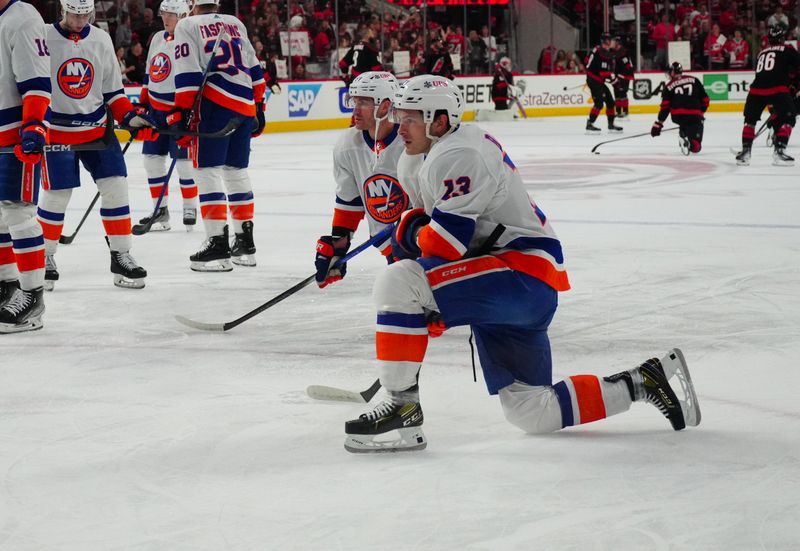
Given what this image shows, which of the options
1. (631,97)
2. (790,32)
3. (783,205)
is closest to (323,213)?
(783,205)

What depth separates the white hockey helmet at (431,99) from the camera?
8.22 feet

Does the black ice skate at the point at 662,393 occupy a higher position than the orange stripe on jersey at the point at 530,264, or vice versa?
the orange stripe on jersey at the point at 530,264

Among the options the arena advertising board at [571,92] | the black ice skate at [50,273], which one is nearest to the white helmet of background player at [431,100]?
the black ice skate at [50,273]

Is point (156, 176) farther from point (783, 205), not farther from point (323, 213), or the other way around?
point (783, 205)

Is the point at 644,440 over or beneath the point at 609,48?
beneath

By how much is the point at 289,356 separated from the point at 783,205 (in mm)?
4352

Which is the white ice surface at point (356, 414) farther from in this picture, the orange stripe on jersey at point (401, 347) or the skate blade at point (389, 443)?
the orange stripe on jersey at point (401, 347)

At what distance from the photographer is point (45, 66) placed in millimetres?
3871

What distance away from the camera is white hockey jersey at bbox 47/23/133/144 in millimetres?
4512

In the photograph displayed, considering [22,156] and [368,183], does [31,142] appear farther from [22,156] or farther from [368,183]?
[368,183]

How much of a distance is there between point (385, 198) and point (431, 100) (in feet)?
3.07

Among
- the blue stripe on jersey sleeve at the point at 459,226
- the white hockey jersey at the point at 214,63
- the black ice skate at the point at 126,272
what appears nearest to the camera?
the blue stripe on jersey sleeve at the point at 459,226

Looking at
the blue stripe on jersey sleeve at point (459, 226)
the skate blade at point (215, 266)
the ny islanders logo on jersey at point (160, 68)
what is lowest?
the skate blade at point (215, 266)

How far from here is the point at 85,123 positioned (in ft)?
15.1
